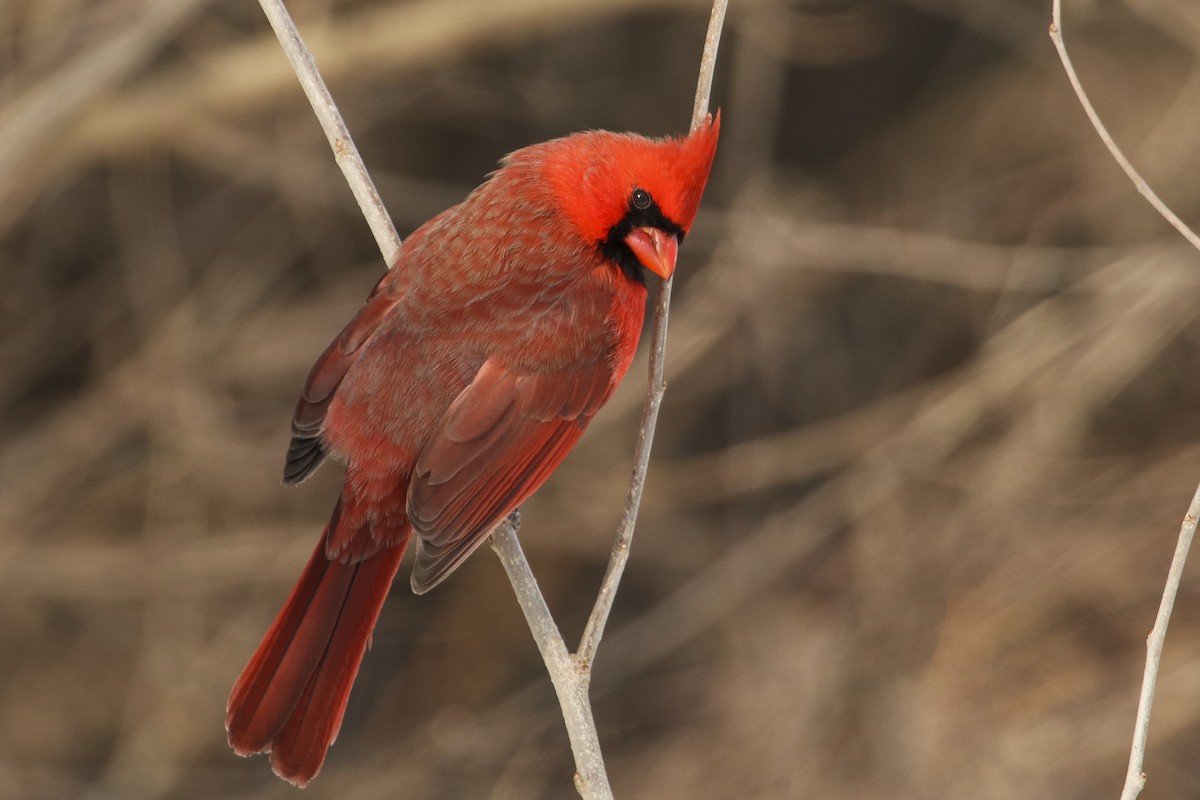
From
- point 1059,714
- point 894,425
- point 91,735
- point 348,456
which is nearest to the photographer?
point 348,456

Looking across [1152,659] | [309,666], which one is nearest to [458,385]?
[309,666]

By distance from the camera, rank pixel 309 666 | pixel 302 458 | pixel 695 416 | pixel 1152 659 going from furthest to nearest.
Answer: pixel 695 416 < pixel 302 458 < pixel 309 666 < pixel 1152 659

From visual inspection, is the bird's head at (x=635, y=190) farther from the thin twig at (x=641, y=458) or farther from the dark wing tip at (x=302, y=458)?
the dark wing tip at (x=302, y=458)

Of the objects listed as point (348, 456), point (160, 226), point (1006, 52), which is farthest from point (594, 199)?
point (1006, 52)

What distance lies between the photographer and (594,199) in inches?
133

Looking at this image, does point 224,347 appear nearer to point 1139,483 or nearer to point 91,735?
point 91,735

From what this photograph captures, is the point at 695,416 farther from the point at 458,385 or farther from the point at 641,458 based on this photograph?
the point at 641,458

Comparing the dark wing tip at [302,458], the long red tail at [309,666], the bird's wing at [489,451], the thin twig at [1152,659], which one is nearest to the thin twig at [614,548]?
the bird's wing at [489,451]

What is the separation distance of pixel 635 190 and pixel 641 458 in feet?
2.49

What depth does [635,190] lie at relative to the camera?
3.30 meters

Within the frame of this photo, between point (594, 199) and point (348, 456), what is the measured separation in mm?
852

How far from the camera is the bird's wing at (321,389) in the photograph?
3.37 metres

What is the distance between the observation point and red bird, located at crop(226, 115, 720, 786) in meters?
3.16

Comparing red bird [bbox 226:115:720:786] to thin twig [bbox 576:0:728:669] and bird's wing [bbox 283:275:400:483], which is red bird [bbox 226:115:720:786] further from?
thin twig [bbox 576:0:728:669]
